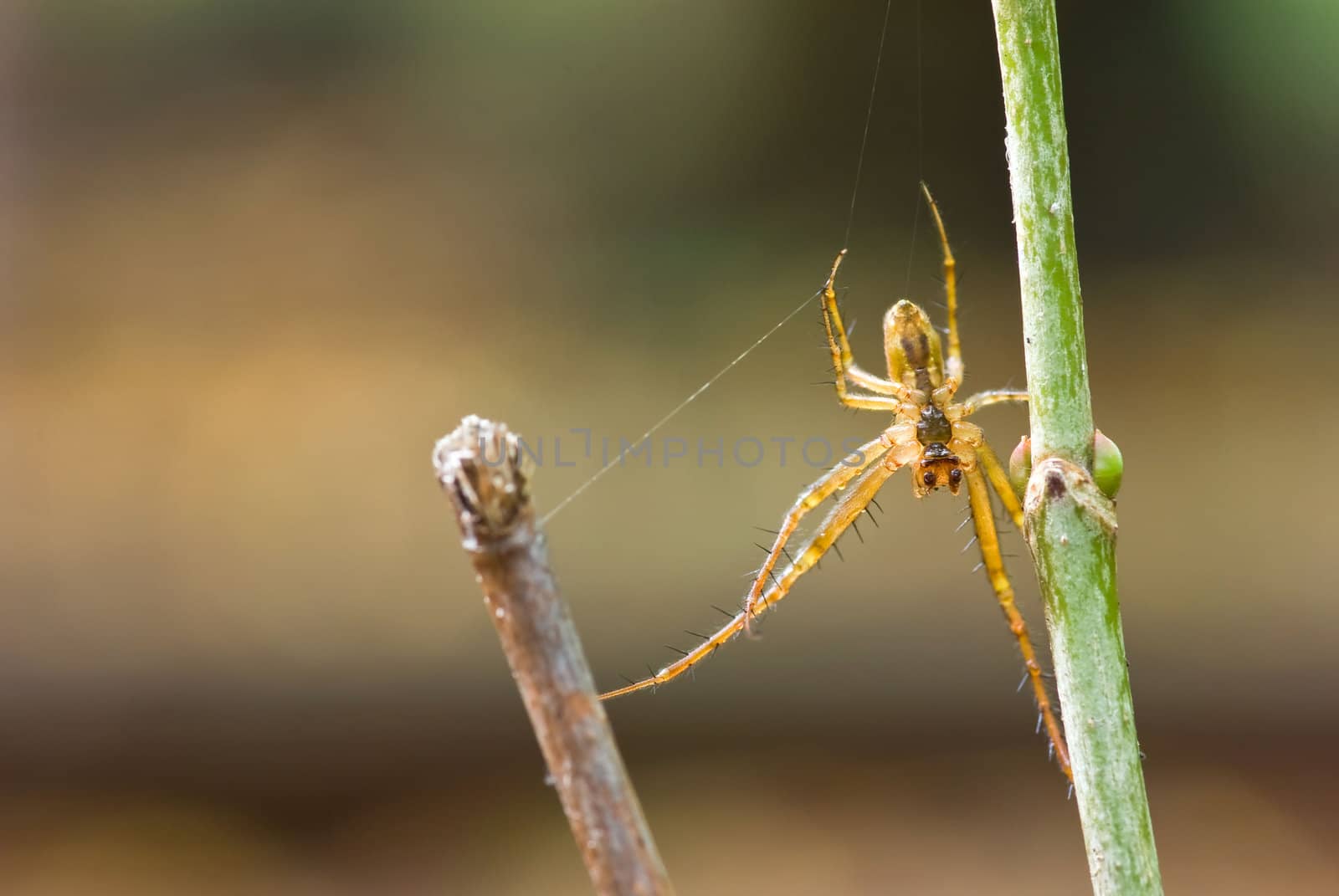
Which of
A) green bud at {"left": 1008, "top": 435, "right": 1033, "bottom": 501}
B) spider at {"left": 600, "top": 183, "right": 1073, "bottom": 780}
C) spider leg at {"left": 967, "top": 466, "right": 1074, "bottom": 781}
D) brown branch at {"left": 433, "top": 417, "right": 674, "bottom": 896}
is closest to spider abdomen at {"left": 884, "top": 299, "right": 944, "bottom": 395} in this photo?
spider at {"left": 600, "top": 183, "right": 1073, "bottom": 780}

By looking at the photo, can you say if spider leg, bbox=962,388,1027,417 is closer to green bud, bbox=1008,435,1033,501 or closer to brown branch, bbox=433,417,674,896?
green bud, bbox=1008,435,1033,501

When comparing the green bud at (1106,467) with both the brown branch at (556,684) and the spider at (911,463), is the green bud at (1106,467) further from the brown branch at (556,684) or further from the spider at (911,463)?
the spider at (911,463)

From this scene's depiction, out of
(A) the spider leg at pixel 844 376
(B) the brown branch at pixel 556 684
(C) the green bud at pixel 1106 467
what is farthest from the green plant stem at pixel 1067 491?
(A) the spider leg at pixel 844 376

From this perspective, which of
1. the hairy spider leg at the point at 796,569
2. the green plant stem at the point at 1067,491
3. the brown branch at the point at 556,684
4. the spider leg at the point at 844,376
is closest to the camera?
the brown branch at the point at 556,684

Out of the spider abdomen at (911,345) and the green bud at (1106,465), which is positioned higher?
the spider abdomen at (911,345)

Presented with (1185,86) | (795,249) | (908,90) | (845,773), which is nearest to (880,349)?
(795,249)

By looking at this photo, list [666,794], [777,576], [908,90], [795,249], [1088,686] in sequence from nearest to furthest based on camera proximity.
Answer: [1088,686]
[777,576]
[908,90]
[795,249]
[666,794]

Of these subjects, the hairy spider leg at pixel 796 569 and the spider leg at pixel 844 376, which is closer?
the hairy spider leg at pixel 796 569

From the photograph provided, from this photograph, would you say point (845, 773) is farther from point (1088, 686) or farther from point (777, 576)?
point (1088, 686)
